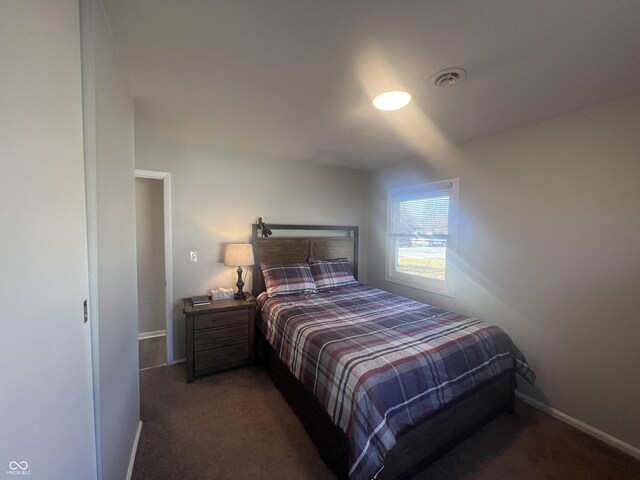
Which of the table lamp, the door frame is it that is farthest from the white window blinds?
the door frame

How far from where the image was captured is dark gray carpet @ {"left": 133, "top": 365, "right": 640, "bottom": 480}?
159cm

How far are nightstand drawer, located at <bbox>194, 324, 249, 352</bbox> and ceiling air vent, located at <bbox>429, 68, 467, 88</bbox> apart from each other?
2.66 metres

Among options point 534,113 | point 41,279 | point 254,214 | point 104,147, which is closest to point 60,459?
point 41,279

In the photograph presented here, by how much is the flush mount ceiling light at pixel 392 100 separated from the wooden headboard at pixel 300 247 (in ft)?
6.27

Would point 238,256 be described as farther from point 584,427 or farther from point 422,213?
point 584,427

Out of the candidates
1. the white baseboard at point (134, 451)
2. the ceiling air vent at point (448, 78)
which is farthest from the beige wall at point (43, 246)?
the ceiling air vent at point (448, 78)

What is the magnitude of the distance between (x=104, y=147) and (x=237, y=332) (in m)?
2.06

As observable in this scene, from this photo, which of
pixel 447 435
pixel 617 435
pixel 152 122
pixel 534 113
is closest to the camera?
pixel 447 435

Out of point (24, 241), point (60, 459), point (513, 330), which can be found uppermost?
point (24, 241)

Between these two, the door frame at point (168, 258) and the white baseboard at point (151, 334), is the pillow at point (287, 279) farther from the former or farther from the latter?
the white baseboard at point (151, 334)

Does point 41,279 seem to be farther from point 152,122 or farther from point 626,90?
point 626,90

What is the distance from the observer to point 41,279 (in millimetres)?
685

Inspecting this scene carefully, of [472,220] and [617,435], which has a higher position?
[472,220]

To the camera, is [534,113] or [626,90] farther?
[534,113]
